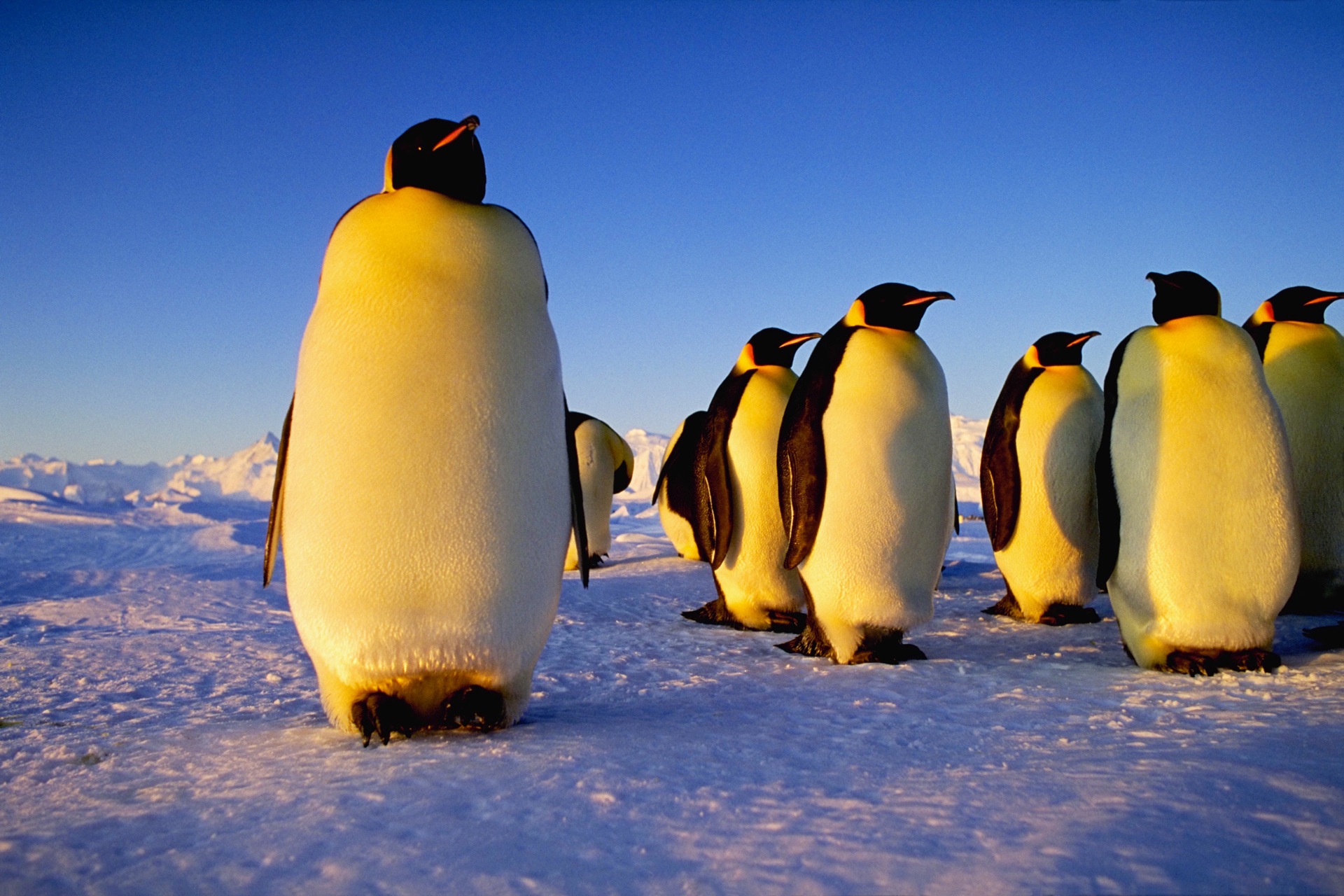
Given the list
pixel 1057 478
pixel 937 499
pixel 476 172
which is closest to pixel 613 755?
pixel 476 172

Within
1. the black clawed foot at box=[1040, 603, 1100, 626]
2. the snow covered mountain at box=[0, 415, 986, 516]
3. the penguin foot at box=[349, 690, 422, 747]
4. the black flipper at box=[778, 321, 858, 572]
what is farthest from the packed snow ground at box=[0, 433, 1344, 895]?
the snow covered mountain at box=[0, 415, 986, 516]

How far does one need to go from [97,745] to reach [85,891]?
1251 mm

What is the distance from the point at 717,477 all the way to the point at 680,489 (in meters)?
3.33

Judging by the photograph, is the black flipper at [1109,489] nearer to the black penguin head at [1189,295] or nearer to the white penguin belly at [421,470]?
the black penguin head at [1189,295]

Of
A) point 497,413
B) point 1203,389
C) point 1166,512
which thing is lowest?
point 1166,512

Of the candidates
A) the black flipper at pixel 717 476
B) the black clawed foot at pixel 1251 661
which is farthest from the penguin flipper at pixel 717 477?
the black clawed foot at pixel 1251 661

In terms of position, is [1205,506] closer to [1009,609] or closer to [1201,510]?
[1201,510]

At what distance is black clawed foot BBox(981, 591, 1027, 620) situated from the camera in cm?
566

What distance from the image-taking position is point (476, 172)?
2.94 m

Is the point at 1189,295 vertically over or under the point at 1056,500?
over

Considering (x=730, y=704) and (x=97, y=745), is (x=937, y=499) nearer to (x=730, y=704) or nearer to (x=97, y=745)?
(x=730, y=704)

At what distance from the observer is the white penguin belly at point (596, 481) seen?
9.80m

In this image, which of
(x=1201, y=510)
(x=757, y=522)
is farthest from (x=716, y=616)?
(x=1201, y=510)

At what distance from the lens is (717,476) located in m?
5.46
